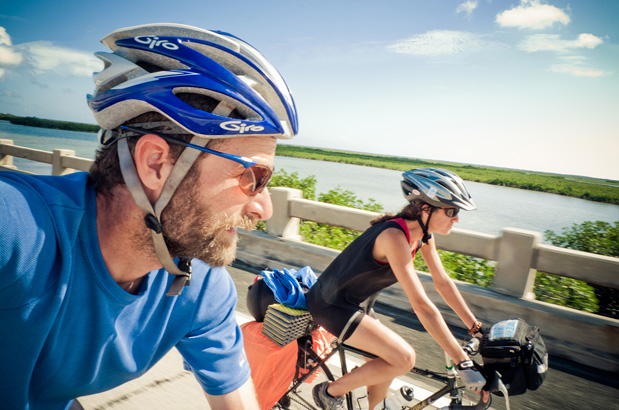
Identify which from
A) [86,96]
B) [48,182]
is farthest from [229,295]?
[86,96]

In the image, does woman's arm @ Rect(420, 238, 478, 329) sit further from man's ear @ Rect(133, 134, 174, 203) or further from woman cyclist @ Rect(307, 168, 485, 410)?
man's ear @ Rect(133, 134, 174, 203)

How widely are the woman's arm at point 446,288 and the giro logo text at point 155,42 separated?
2.42m

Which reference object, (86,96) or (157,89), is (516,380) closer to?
(157,89)

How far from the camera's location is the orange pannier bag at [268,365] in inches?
97.1

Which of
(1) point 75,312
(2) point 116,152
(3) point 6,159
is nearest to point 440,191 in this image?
(2) point 116,152

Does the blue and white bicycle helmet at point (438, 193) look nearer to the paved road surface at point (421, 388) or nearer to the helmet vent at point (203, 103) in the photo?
the paved road surface at point (421, 388)

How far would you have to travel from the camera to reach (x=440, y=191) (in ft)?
9.74

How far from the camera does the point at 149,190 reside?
4.88ft

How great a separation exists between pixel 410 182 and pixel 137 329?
95.4 inches

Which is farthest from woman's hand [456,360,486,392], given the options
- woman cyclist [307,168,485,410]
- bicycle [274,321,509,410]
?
bicycle [274,321,509,410]

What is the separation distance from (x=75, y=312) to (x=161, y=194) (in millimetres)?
497

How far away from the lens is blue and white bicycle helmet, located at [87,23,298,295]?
1.46m

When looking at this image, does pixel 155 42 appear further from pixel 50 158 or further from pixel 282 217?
pixel 50 158

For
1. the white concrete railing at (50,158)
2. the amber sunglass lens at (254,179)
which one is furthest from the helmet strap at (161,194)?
the white concrete railing at (50,158)
